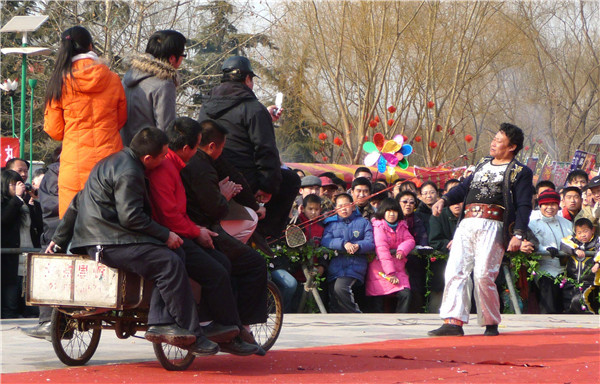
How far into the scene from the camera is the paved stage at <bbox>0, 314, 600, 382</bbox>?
274 inches

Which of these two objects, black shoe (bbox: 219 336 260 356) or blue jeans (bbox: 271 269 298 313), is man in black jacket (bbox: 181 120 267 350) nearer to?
black shoe (bbox: 219 336 260 356)

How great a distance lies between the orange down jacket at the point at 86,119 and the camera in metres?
6.70

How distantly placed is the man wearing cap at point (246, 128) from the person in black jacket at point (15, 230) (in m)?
4.59

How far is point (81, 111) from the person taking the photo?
22.0 feet

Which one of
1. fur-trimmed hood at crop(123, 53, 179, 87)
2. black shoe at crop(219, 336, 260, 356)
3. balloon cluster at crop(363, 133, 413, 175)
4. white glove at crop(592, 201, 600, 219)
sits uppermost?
fur-trimmed hood at crop(123, 53, 179, 87)

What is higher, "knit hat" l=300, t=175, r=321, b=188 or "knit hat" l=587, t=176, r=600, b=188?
"knit hat" l=587, t=176, r=600, b=188

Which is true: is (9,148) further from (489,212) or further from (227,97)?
(227,97)

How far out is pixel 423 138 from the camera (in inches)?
1244

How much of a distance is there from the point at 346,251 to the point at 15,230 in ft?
12.9

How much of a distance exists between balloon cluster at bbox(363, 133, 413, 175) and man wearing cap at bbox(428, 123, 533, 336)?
6318mm

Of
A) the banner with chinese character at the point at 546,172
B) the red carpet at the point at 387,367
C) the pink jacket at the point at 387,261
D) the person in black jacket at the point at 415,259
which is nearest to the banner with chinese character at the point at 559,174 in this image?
the banner with chinese character at the point at 546,172

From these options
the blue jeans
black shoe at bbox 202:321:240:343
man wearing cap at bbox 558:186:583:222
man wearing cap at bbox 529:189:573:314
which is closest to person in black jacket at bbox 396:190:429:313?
man wearing cap at bbox 529:189:573:314

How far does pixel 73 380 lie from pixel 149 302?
67 cm

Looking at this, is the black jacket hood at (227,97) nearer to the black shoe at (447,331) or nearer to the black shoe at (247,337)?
the black shoe at (247,337)
